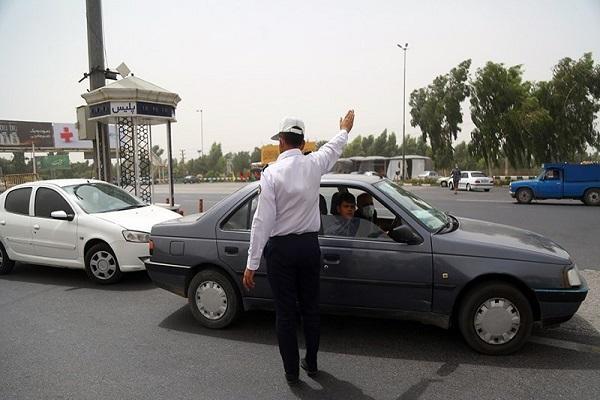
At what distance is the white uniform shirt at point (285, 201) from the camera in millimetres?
3141

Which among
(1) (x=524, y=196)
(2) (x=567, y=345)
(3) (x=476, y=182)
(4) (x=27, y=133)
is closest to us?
(2) (x=567, y=345)

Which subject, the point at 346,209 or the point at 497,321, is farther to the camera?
the point at 346,209

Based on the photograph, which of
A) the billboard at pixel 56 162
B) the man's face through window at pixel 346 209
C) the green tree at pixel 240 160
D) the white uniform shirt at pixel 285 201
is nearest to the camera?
the white uniform shirt at pixel 285 201

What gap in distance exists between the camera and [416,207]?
4.33 metres

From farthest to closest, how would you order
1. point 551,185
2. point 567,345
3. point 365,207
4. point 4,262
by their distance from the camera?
point 551,185 → point 4,262 → point 365,207 → point 567,345

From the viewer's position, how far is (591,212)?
14.9 m

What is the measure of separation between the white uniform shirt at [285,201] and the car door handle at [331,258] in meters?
0.81

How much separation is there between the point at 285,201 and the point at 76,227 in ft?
14.5

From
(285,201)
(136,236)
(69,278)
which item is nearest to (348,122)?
(285,201)

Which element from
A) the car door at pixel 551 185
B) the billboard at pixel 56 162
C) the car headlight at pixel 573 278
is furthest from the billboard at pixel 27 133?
the car headlight at pixel 573 278

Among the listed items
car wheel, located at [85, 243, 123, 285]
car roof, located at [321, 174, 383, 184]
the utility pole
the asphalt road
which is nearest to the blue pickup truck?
the asphalt road

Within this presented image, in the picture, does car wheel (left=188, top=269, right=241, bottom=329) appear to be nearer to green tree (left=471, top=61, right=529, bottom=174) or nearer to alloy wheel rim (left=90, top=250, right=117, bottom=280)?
alloy wheel rim (left=90, top=250, right=117, bottom=280)

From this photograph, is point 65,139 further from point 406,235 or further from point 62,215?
point 406,235

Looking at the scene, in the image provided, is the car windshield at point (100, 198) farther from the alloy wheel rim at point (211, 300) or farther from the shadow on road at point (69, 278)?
the alloy wheel rim at point (211, 300)
